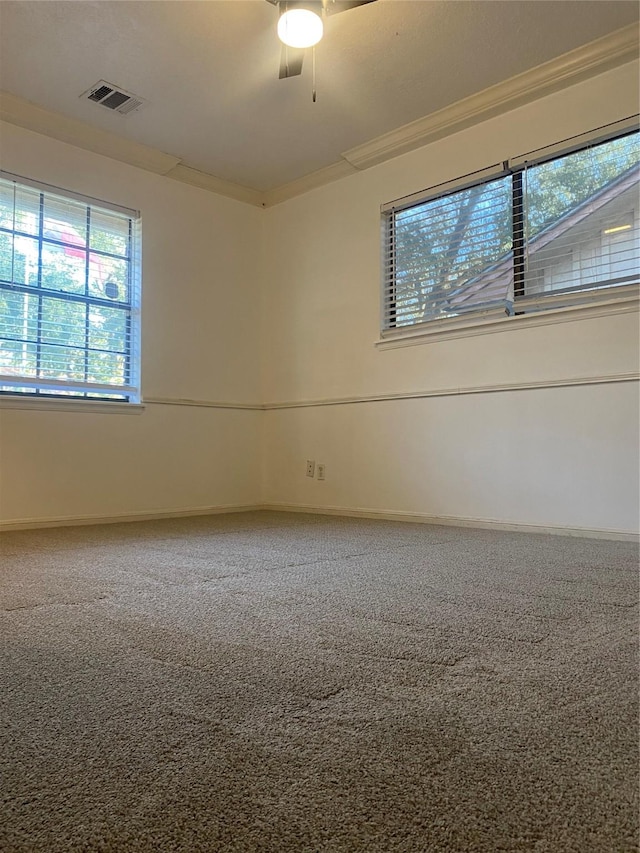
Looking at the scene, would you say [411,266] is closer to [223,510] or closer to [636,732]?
[223,510]

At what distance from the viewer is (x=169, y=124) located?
10.7 ft

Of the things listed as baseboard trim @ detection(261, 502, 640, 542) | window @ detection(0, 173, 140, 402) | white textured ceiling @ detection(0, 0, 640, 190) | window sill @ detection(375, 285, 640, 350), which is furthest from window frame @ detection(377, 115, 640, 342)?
window @ detection(0, 173, 140, 402)

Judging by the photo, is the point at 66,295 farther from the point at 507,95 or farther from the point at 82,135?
the point at 507,95

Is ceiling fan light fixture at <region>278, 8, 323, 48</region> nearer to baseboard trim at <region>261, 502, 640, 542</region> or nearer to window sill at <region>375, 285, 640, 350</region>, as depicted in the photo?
window sill at <region>375, 285, 640, 350</region>

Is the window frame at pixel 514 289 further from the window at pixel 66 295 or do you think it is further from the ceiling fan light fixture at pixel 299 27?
the window at pixel 66 295

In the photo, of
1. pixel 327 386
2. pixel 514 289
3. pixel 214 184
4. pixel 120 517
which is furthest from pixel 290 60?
pixel 120 517

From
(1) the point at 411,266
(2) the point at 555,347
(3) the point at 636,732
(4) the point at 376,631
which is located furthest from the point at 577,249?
(3) the point at 636,732

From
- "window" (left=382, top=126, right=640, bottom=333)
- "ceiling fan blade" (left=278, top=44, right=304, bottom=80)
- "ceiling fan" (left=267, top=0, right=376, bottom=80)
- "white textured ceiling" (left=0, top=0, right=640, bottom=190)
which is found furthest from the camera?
"window" (left=382, top=126, right=640, bottom=333)

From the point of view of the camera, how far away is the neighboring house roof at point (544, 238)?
2.65 m

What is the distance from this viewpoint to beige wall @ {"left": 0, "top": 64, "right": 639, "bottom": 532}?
2.72m

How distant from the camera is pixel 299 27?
Result: 2.15m

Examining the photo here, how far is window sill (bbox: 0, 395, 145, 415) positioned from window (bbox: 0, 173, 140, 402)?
0.22 feet

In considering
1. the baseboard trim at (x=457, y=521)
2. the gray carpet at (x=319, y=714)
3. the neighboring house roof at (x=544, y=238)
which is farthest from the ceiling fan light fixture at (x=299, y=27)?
the baseboard trim at (x=457, y=521)

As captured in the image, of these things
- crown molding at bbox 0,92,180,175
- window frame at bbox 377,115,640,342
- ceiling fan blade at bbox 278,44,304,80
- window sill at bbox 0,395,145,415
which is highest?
crown molding at bbox 0,92,180,175
